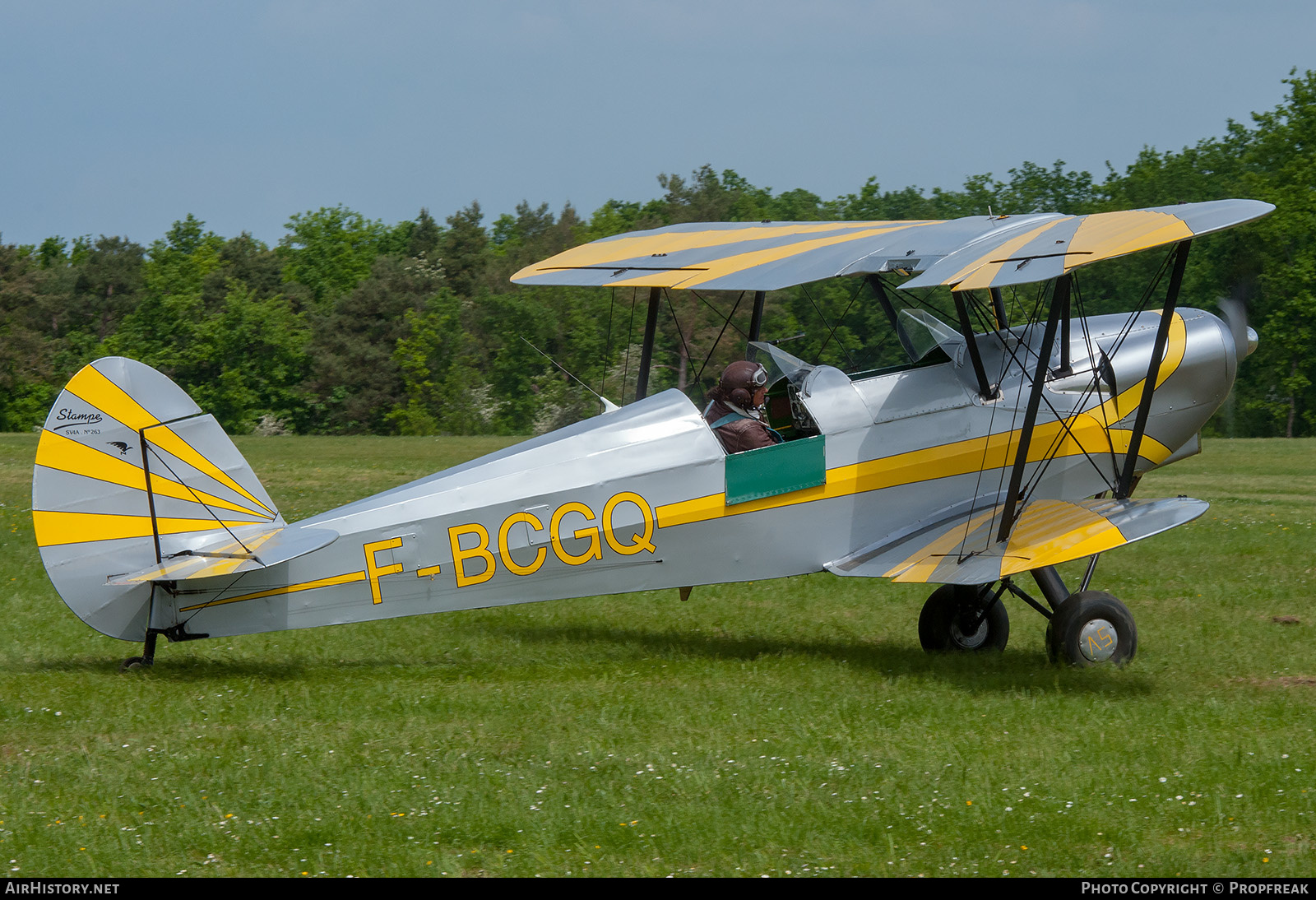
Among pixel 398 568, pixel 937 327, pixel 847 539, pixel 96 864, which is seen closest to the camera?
pixel 96 864

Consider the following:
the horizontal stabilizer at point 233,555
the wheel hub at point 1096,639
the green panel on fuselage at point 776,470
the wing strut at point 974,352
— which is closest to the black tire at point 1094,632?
the wheel hub at point 1096,639

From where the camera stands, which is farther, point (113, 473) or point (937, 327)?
point (937, 327)

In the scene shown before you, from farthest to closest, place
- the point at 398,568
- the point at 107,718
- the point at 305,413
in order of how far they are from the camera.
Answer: the point at 305,413 → the point at 398,568 → the point at 107,718

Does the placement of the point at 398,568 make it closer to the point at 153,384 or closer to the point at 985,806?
the point at 153,384

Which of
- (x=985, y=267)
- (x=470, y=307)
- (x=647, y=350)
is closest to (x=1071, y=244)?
(x=985, y=267)

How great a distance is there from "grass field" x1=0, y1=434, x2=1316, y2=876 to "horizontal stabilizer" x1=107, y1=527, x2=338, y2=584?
0.73m

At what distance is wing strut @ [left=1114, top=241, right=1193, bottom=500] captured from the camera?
7.17 m

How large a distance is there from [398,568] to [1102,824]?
3.95 m

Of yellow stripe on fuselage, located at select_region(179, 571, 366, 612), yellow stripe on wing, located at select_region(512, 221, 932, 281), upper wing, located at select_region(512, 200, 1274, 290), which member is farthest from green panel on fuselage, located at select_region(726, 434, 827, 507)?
yellow stripe on fuselage, located at select_region(179, 571, 366, 612)

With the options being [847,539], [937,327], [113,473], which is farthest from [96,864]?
[937,327]

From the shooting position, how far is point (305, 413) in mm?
57688

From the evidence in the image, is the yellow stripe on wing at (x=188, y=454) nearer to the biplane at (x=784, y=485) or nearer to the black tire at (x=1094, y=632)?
the biplane at (x=784, y=485)

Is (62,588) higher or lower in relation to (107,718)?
higher

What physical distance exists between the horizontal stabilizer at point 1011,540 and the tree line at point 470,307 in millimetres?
23174
